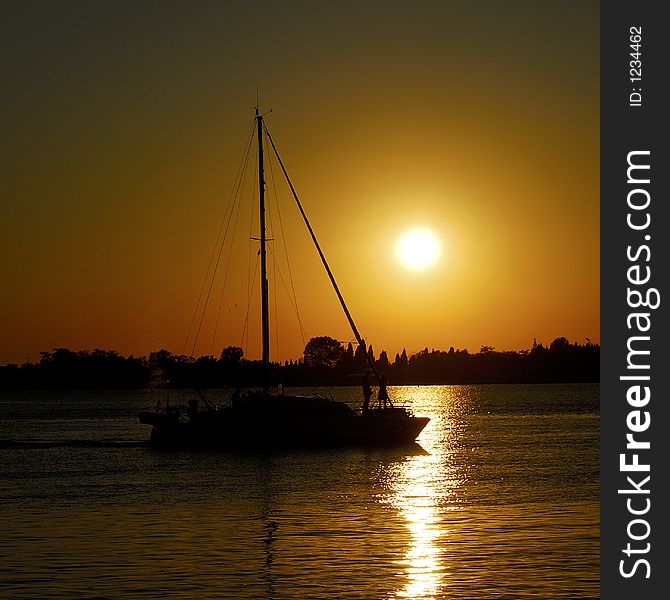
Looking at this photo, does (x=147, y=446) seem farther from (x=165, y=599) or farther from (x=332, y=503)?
(x=165, y=599)

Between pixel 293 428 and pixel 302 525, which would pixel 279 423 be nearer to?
pixel 293 428

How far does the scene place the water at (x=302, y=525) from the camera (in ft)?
81.9

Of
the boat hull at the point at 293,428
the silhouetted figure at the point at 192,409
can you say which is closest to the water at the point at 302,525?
the boat hull at the point at 293,428

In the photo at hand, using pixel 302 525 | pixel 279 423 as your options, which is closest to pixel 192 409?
pixel 279 423

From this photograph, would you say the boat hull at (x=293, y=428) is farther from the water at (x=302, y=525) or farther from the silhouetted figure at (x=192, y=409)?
the water at (x=302, y=525)

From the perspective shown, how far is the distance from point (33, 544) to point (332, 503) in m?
11.5

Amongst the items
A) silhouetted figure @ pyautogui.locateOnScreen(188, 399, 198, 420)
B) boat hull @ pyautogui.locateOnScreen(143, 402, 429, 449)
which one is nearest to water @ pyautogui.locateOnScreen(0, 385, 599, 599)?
boat hull @ pyautogui.locateOnScreen(143, 402, 429, 449)

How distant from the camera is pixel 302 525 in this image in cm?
3316

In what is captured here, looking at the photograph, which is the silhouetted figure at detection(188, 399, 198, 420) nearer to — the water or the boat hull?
the boat hull

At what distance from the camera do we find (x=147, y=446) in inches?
2736

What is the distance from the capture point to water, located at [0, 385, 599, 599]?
25.0m

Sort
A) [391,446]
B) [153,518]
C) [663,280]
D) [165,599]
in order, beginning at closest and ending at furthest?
[165,599]
[663,280]
[153,518]
[391,446]

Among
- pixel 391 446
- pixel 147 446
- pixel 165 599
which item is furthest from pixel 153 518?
pixel 147 446

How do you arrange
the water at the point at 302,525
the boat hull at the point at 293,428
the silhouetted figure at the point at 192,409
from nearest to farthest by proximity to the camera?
1. the water at the point at 302,525
2. the boat hull at the point at 293,428
3. the silhouetted figure at the point at 192,409
